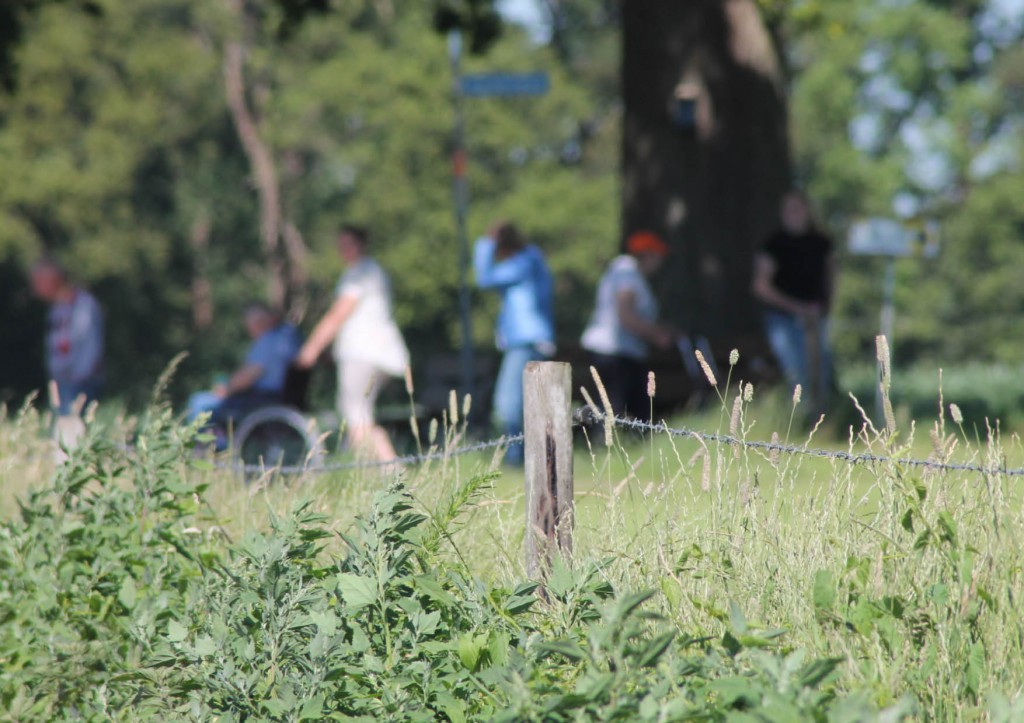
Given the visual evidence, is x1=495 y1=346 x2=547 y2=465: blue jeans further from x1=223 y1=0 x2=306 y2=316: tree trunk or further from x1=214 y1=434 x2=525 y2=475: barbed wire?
x1=223 y1=0 x2=306 y2=316: tree trunk

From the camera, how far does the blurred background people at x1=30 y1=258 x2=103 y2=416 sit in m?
10.1

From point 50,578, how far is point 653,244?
5.40m

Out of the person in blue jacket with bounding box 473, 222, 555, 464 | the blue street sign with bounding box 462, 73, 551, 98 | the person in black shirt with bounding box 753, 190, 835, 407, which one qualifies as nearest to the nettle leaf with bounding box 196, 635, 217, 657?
the person in blue jacket with bounding box 473, 222, 555, 464

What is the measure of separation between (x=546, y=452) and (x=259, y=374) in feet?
18.8

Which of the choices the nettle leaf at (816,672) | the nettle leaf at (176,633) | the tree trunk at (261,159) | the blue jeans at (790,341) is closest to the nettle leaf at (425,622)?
the nettle leaf at (176,633)

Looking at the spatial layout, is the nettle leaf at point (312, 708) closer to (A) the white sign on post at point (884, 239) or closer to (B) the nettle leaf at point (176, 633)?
(B) the nettle leaf at point (176, 633)

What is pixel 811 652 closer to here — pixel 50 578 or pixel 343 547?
pixel 343 547

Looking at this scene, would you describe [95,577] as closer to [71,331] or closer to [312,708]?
[312,708]

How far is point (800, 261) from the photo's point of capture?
10641 millimetres

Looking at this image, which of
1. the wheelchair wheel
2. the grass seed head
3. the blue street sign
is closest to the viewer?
the grass seed head

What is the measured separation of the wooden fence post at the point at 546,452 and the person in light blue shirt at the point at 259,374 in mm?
5634

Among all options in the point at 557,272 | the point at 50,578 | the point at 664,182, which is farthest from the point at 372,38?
the point at 50,578

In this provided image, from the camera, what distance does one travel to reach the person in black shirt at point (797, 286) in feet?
34.8

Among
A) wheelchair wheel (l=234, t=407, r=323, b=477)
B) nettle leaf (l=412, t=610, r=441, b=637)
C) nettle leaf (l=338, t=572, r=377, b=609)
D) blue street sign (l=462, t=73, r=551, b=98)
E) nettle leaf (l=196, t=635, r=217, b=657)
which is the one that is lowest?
wheelchair wheel (l=234, t=407, r=323, b=477)
